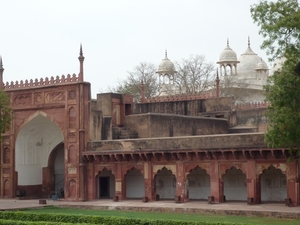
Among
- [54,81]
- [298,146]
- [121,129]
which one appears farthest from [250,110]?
[298,146]

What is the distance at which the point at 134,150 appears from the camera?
26734mm

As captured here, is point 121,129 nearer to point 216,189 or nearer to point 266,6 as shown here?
point 216,189

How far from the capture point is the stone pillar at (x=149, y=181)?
26703 mm

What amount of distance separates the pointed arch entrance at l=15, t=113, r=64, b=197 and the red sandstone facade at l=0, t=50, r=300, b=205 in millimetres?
47

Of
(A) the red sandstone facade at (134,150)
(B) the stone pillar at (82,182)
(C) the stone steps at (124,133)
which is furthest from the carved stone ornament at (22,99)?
(B) the stone pillar at (82,182)

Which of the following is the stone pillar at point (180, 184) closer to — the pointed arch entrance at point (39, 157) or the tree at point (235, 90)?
the pointed arch entrance at point (39, 157)

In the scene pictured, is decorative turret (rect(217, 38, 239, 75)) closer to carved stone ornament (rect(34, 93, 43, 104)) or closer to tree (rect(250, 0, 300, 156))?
carved stone ornament (rect(34, 93, 43, 104))

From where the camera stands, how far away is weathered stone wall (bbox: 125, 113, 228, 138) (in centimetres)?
2955

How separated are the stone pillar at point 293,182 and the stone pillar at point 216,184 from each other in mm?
2765

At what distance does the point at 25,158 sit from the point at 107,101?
15.0ft

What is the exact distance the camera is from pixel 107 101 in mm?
30953

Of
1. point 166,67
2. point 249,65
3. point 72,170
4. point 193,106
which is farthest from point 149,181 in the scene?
point 249,65

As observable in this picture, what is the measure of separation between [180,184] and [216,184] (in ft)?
5.06

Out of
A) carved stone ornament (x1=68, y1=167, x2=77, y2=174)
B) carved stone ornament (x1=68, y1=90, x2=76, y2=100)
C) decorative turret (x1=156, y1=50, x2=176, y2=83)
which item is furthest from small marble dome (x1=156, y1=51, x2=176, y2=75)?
carved stone ornament (x1=68, y1=167, x2=77, y2=174)
